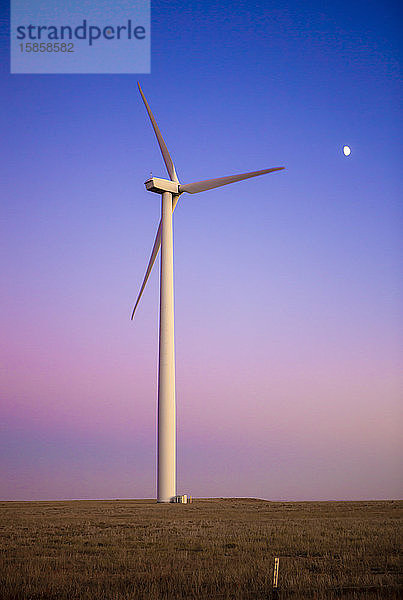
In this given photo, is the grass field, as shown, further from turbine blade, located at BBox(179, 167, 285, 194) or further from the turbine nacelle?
the turbine nacelle

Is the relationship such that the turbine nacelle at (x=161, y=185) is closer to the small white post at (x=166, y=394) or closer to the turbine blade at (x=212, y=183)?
the turbine blade at (x=212, y=183)

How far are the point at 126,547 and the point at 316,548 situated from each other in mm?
8387

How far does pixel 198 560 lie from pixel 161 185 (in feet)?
183

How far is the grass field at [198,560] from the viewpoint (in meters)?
20.5

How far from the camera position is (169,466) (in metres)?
70.7

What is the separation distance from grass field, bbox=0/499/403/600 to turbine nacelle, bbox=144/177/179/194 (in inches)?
1696

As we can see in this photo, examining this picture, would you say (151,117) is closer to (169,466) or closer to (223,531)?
(169,466)

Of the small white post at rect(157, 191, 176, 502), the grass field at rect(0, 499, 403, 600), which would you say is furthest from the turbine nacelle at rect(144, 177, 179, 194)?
the grass field at rect(0, 499, 403, 600)

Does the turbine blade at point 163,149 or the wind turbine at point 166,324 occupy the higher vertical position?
the turbine blade at point 163,149

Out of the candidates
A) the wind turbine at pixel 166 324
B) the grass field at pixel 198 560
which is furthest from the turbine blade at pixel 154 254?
the grass field at pixel 198 560

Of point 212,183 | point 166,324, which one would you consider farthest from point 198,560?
point 212,183

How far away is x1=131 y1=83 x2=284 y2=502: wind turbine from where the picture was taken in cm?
7075

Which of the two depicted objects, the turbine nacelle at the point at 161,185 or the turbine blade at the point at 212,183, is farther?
the turbine nacelle at the point at 161,185

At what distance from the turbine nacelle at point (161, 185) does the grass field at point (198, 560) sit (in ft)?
141
